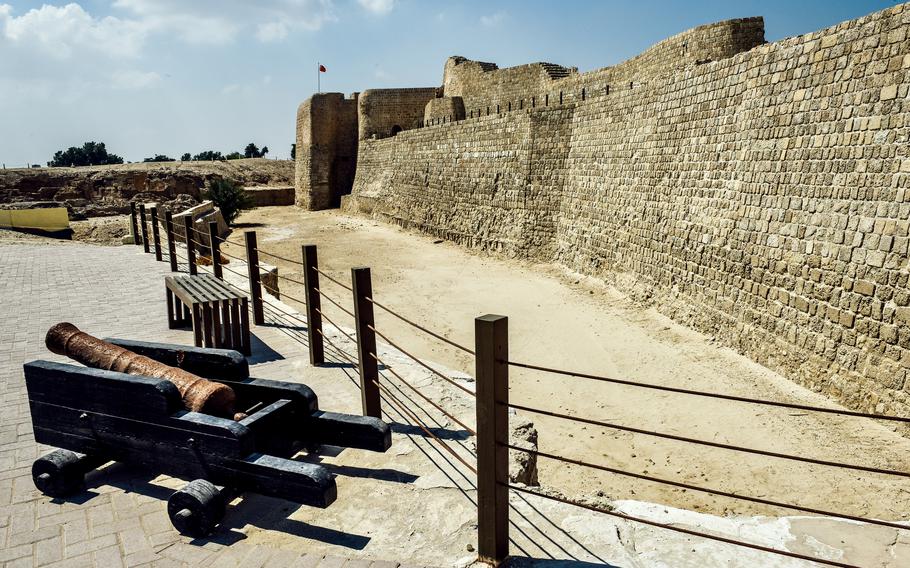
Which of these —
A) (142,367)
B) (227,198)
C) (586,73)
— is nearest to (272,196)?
(227,198)

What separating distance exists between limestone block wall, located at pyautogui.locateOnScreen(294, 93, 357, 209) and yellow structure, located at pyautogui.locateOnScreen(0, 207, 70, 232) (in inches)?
481

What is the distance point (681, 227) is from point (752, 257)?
6.42 feet

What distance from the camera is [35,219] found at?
18.2 meters

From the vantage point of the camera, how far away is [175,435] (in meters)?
3.00

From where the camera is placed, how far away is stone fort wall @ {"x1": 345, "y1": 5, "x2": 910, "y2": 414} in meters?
6.73

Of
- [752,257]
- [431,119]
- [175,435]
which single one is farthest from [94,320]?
[431,119]

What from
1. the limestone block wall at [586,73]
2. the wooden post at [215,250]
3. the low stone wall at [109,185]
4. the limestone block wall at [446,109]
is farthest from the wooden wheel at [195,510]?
the limestone block wall at [446,109]

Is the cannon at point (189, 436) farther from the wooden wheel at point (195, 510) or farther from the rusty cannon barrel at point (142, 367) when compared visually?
the rusty cannon barrel at point (142, 367)

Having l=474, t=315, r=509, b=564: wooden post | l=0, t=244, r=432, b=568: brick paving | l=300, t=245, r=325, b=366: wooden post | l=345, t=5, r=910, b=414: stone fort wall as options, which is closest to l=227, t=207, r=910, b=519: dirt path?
l=345, t=5, r=910, b=414: stone fort wall

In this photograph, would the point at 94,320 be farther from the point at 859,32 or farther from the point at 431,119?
the point at 431,119

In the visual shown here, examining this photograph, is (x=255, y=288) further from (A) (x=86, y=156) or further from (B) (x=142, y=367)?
(A) (x=86, y=156)

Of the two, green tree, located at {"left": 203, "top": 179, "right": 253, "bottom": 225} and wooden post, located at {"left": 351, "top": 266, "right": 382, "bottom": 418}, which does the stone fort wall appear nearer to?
wooden post, located at {"left": 351, "top": 266, "right": 382, "bottom": 418}

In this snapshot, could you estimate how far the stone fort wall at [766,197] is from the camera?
6.73m

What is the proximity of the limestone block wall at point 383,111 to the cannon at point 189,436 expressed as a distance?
25637 millimetres
